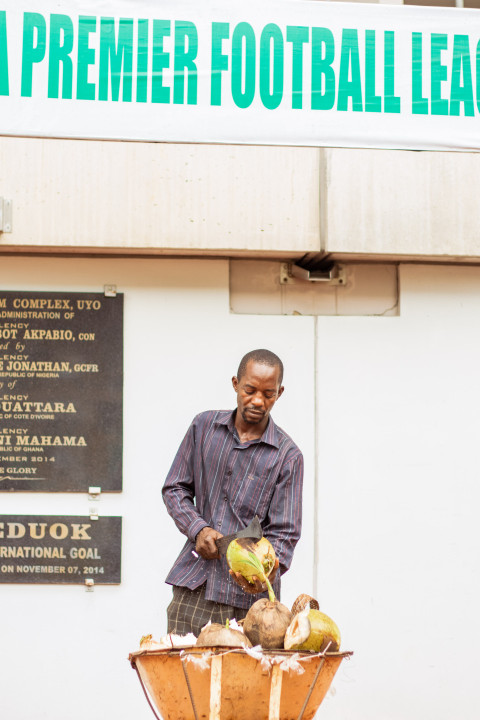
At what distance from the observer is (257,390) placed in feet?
12.1

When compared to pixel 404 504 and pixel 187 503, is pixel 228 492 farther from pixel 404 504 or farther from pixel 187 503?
pixel 404 504

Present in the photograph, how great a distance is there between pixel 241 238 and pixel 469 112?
4.91 ft

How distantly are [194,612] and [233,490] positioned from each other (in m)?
0.51

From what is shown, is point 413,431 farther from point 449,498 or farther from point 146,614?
point 146,614

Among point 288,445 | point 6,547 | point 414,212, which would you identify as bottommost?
point 6,547

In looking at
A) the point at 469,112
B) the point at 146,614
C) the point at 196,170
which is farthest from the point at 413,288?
the point at 146,614

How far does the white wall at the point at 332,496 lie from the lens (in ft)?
17.7

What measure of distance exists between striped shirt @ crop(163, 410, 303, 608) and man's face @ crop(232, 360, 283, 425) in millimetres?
184

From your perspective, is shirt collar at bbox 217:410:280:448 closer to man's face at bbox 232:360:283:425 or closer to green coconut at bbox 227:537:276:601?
man's face at bbox 232:360:283:425

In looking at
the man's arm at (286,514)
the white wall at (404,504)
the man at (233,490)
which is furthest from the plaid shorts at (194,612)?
the white wall at (404,504)

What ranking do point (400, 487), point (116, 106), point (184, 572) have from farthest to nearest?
1. point (400, 487)
2. point (116, 106)
3. point (184, 572)

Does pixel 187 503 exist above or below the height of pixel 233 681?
above

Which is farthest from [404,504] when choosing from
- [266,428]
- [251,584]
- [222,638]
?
[222,638]

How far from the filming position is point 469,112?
→ 5480 millimetres
